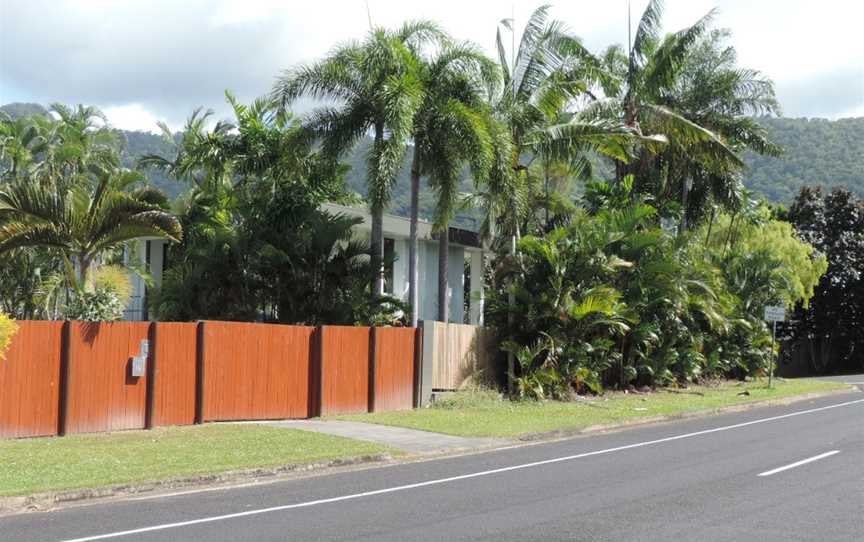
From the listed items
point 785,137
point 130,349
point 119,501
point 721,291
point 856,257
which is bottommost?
point 119,501

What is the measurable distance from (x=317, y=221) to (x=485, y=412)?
6.43 m

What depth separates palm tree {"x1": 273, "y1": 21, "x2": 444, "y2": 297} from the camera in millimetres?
21797

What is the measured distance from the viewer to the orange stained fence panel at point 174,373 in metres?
16.6

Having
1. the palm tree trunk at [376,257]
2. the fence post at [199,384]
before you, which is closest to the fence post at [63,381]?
the fence post at [199,384]

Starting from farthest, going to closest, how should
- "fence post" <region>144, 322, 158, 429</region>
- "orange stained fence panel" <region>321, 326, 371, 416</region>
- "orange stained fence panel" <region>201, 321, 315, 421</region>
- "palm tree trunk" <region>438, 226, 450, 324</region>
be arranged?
"palm tree trunk" <region>438, 226, 450, 324</region>
"orange stained fence panel" <region>321, 326, 371, 416</region>
"orange stained fence panel" <region>201, 321, 315, 421</region>
"fence post" <region>144, 322, 158, 429</region>

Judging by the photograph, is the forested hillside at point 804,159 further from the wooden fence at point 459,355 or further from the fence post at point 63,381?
the fence post at point 63,381

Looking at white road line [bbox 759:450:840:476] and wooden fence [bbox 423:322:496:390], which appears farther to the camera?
wooden fence [bbox 423:322:496:390]

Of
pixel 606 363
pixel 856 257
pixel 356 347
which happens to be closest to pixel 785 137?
pixel 856 257

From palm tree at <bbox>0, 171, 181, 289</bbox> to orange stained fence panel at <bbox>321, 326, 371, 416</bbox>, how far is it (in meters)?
3.94

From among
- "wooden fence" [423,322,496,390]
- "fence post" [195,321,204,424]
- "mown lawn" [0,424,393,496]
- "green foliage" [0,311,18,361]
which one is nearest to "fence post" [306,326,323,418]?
"mown lawn" [0,424,393,496]

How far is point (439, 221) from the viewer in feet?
77.8

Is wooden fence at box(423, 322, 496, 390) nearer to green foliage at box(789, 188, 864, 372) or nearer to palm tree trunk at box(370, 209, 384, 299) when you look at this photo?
palm tree trunk at box(370, 209, 384, 299)

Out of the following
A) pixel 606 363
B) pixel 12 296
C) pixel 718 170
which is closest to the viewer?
pixel 606 363

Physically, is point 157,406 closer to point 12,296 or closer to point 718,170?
point 12,296
